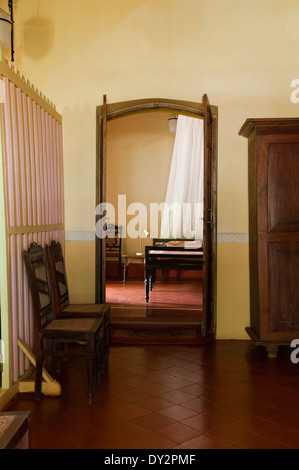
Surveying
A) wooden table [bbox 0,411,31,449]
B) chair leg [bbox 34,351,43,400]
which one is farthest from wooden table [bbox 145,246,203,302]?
wooden table [bbox 0,411,31,449]

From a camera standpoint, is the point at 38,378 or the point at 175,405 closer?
the point at 175,405

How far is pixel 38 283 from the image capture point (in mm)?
3832

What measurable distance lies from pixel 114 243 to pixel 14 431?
797 cm

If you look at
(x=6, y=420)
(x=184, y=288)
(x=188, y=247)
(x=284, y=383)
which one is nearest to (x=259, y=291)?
(x=284, y=383)

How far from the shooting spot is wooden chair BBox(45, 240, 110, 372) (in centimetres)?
426

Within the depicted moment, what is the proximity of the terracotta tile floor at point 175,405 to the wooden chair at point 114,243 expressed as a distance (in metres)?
4.80

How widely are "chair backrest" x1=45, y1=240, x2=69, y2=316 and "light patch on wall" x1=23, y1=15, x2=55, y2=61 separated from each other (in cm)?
236

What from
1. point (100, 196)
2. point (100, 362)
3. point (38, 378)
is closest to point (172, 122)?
point (100, 196)

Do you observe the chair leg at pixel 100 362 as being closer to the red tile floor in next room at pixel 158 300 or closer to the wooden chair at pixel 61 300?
the wooden chair at pixel 61 300

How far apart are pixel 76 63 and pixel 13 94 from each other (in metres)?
2.01

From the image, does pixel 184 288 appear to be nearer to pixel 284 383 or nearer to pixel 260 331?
pixel 260 331

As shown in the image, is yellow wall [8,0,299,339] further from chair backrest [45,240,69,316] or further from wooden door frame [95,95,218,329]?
chair backrest [45,240,69,316]

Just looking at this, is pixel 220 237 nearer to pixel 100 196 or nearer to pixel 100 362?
pixel 100 196

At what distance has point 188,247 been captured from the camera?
24.3ft
